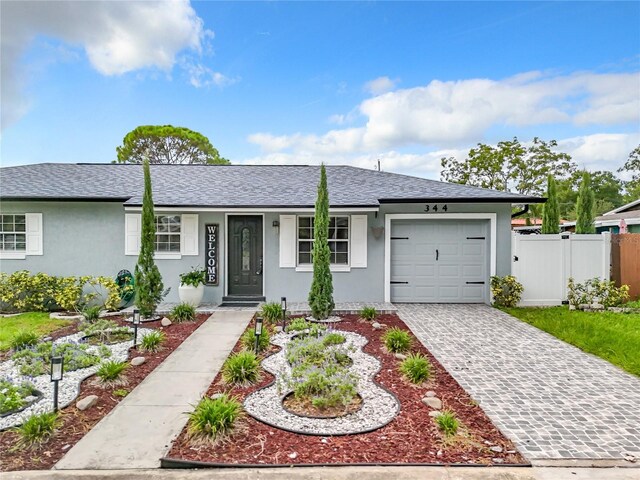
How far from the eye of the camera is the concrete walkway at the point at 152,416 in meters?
2.91

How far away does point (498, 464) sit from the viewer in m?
2.81

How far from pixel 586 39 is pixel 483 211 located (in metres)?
6.71

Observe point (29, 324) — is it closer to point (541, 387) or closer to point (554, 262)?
point (541, 387)

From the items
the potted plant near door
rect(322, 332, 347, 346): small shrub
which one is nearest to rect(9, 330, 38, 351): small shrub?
the potted plant near door

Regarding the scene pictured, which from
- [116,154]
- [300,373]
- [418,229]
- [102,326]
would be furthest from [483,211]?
[116,154]

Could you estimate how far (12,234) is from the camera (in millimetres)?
9141

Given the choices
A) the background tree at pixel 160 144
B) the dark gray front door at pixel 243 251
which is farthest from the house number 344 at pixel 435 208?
→ the background tree at pixel 160 144

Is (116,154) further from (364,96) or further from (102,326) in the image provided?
(102,326)

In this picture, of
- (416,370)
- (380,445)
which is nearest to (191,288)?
(416,370)

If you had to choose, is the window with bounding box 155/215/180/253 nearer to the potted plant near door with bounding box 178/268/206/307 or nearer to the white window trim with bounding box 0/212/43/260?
the potted plant near door with bounding box 178/268/206/307

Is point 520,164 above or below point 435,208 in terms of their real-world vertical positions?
above

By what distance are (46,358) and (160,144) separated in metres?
26.3

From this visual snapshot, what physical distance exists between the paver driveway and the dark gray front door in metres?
4.32

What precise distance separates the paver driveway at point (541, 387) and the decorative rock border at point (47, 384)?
4.62 meters
